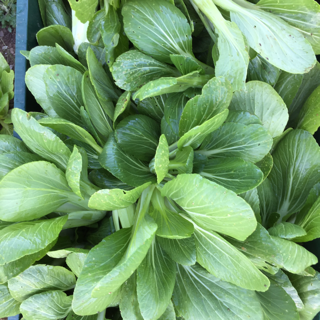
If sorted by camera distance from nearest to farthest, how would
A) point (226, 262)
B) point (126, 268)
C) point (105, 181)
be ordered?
point (126, 268), point (226, 262), point (105, 181)

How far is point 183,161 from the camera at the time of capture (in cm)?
54

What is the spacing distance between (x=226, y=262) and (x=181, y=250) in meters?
0.08

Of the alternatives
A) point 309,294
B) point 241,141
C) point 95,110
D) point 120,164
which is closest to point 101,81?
point 95,110

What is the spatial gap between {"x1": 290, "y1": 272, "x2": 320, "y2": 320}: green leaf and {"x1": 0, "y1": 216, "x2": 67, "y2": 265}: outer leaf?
1.68 ft

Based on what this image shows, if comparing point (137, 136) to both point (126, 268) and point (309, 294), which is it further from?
point (309, 294)

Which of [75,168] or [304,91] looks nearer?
[75,168]

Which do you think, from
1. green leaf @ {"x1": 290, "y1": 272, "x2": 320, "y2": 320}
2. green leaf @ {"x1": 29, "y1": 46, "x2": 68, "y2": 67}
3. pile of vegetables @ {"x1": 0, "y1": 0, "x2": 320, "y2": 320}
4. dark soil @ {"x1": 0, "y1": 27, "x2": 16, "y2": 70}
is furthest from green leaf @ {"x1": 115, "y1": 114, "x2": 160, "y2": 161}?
dark soil @ {"x1": 0, "y1": 27, "x2": 16, "y2": 70}

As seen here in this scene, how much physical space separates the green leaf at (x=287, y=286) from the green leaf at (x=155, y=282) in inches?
8.6

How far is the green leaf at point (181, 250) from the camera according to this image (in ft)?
1.70

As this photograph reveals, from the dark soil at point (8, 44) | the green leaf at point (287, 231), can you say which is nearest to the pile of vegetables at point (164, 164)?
the green leaf at point (287, 231)

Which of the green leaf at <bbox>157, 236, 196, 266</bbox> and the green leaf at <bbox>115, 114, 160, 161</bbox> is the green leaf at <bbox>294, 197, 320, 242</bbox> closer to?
the green leaf at <bbox>157, 236, 196, 266</bbox>

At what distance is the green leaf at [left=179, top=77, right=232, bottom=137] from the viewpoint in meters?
0.48

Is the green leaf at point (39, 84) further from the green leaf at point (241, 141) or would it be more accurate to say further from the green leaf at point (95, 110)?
the green leaf at point (241, 141)

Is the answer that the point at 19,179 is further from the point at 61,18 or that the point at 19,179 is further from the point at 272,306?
the point at 272,306
